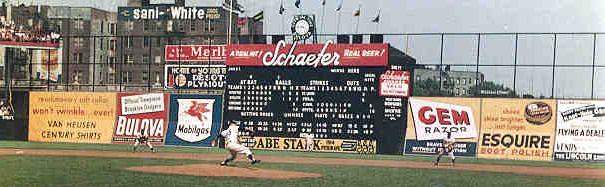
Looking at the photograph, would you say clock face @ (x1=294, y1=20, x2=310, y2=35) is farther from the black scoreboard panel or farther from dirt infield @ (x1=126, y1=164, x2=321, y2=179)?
dirt infield @ (x1=126, y1=164, x2=321, y2=179)

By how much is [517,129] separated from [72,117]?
1727 cm

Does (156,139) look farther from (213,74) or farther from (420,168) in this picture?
(420,168)

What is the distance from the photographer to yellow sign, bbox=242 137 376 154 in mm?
27969

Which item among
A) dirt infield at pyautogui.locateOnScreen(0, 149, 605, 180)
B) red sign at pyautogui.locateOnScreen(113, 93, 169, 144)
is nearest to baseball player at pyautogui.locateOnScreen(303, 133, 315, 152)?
dirt infield at pyautogui.locateOnScreen(0, 149, 605, 180)

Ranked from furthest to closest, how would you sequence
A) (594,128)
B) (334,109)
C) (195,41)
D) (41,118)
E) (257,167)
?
(195,41), (41,118), (334,109), (594,128), (257,167)

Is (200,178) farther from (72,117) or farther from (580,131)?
(72,117)

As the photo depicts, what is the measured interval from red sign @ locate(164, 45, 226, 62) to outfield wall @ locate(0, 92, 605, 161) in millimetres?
2973

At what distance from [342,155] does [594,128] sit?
26.6 feet

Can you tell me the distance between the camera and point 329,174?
61.4ft

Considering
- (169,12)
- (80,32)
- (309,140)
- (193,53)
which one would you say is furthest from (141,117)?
(80,32)

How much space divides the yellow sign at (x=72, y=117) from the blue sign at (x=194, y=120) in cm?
277

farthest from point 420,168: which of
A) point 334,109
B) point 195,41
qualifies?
point 195,41

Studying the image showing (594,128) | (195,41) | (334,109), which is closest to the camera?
(594,128)

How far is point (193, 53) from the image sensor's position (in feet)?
115
